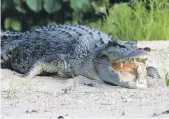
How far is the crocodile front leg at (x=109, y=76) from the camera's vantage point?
19.7 feet

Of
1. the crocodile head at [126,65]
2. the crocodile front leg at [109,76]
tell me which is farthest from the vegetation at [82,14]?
the crocodile head at [126,65]

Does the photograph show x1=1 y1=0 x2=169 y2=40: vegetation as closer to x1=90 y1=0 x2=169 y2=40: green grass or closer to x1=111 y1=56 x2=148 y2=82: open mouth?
x1=90 y1=0 x2=169 y2=40: green grass

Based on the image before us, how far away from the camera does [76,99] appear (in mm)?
5445

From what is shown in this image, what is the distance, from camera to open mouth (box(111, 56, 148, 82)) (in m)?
6.11

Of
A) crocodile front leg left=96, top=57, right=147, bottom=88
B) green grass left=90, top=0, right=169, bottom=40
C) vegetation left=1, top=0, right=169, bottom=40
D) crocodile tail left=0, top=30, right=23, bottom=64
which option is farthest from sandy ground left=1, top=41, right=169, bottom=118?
vegetation left=1, top=0, right=169, bottom=40

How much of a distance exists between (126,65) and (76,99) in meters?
0.92

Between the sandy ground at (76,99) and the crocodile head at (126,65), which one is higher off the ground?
the crocodile head at (126,65)

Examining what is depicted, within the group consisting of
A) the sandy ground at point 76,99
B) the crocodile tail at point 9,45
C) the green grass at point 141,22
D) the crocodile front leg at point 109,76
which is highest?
the green grass at point 141,22

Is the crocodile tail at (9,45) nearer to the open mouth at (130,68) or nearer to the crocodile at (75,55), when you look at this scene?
the crocodile at (75,55)

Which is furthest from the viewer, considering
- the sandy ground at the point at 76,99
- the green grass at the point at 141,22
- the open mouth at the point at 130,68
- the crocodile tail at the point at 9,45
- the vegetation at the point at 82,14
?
the vegetation at the point at 82,14

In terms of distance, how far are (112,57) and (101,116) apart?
6.04 feet

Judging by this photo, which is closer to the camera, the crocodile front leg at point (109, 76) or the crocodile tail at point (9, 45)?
the crocodile front leg at point (109, 76)

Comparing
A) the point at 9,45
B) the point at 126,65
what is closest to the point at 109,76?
the point at 126,65

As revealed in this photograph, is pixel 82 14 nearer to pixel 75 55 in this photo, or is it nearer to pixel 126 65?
pixel 75 55
